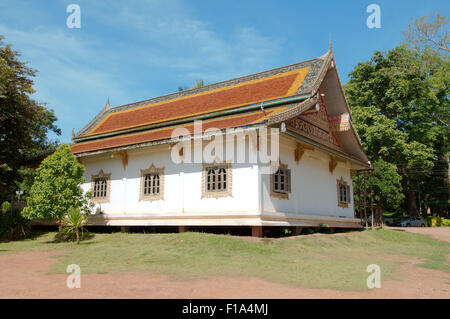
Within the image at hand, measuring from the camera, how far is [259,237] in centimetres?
1254

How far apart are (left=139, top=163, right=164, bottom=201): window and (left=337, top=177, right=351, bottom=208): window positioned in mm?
8681

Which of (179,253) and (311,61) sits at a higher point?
(311,61)

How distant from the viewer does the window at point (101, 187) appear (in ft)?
54.0

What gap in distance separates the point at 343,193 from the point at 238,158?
817 centimetres

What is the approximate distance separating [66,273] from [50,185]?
6.60 m

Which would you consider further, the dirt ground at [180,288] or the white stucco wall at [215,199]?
the white stucco wall at [215,199]

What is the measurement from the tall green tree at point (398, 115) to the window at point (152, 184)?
2219cm

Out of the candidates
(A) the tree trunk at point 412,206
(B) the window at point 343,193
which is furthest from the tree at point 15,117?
(A) the tree trunk at point 412,206

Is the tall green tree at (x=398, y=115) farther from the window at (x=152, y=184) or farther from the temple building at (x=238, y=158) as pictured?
the window at (x=152, y=184)

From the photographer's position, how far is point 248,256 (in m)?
9.79

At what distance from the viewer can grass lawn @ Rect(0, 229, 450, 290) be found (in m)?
7.84

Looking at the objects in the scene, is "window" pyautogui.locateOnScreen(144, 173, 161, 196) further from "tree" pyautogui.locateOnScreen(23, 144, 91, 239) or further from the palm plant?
the palm plant
